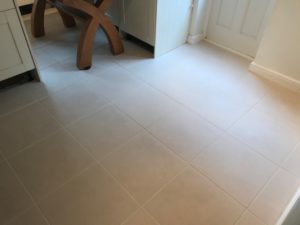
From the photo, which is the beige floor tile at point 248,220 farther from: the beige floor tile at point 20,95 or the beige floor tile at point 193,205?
the beige floor tile at point 20,95

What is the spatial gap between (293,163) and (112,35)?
1773mm

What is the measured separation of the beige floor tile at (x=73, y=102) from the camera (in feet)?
5.80

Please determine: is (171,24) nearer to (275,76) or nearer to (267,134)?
(275,76)

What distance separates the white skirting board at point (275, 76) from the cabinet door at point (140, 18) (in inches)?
38.2

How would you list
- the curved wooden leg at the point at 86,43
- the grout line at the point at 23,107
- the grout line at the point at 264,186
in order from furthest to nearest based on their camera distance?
the curved wooden leg at the point at 86,43 < the grout line at the point at 23,107 < the grout line at the point at 264,186

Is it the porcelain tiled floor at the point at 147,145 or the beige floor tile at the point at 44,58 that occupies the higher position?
the beige floor tile at the point at 44,58

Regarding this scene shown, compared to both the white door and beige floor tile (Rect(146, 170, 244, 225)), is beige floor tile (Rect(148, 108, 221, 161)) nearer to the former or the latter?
beige floor tile (Rect(146, 170, 244, 225))

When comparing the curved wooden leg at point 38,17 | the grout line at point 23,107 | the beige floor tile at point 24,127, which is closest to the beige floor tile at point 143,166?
the beige floor tile at point 24,127

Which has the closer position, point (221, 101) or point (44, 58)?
point (221, 101)

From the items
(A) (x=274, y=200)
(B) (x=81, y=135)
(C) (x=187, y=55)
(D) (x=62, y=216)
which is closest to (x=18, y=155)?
(B) (x=81, y=135)

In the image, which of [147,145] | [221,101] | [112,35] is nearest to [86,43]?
[112,35]

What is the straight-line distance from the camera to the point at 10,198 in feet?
4.25

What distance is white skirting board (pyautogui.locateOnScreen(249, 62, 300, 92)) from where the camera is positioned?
205 cm

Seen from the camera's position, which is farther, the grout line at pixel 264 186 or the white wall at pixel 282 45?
the white wall at pixel 282 45
